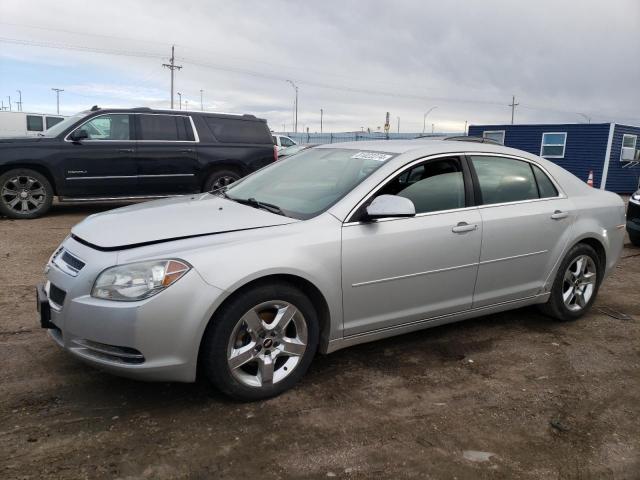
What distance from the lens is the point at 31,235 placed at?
751 cm

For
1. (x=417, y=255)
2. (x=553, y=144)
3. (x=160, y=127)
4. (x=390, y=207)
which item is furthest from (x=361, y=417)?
(x=553, y=144)

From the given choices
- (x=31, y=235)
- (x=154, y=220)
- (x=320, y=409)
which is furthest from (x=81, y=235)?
(x=31, y=235)

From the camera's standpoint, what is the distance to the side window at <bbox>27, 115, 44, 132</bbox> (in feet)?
78.6

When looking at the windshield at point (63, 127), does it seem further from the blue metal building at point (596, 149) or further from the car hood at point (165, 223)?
the blue metal building at point (596, 149)

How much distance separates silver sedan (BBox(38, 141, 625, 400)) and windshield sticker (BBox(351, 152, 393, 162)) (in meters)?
0.02

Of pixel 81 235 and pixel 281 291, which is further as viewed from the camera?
pixel 81 235

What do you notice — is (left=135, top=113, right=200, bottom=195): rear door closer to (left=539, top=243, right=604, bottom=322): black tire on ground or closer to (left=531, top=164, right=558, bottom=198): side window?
(left=531, top=164, right=558, bottom=198): side window

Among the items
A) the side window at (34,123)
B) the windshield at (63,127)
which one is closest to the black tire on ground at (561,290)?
the windshield at (63,127)

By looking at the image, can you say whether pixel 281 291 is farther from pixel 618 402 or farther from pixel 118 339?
pixel 618 402

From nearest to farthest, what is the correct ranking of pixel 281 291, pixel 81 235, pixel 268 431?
pixel 268 431 → pixel 281 291 → pixel 81 235

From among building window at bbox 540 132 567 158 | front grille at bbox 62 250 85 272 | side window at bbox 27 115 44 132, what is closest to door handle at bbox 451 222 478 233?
front grille at bbox 62 250 85 272

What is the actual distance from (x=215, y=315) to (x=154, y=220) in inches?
33.0

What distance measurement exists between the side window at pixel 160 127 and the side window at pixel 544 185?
670 centimetres

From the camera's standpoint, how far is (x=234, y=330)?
2.94 metres
